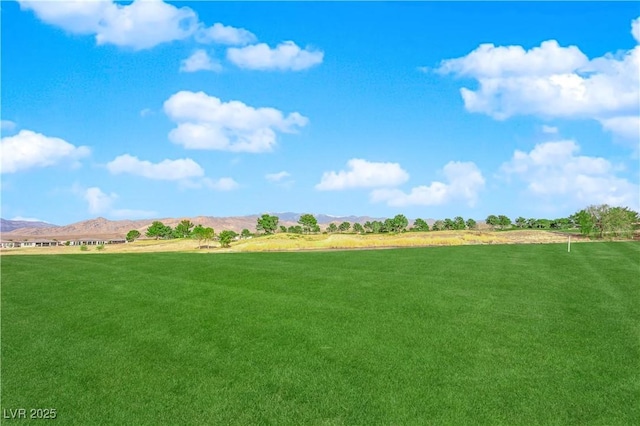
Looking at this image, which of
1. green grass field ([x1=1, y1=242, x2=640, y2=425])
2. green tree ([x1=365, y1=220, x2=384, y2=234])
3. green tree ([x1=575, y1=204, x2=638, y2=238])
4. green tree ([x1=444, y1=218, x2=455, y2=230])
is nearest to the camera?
green grass field ([x1=1, y1=242, x2=640, y2=425])

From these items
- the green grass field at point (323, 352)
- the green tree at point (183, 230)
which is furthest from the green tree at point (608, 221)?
the green tree at point (183, 230)

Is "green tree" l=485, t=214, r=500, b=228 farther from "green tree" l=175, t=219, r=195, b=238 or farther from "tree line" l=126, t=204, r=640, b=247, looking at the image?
"green tree" l=175, t=219, r=195, b=238

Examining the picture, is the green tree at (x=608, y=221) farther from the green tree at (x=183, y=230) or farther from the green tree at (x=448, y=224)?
the green tree at (x=183, y=230)

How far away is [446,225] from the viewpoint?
120938mm

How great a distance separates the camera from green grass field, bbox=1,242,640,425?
19.7 ft

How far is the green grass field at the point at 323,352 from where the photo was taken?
19.7 ft

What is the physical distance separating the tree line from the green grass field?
4456cm

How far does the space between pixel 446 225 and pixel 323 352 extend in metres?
118

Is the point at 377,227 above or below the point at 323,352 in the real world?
above

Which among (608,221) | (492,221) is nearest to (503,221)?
(492,221)

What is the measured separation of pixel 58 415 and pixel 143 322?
4.66 m

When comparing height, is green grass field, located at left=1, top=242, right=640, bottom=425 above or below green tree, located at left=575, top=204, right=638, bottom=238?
below

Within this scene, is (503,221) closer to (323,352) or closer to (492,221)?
(492,221)

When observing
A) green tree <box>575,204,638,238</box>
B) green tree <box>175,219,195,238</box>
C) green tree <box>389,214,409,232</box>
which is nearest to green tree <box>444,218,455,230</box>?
green tree <box>389,214,409,232</box>
